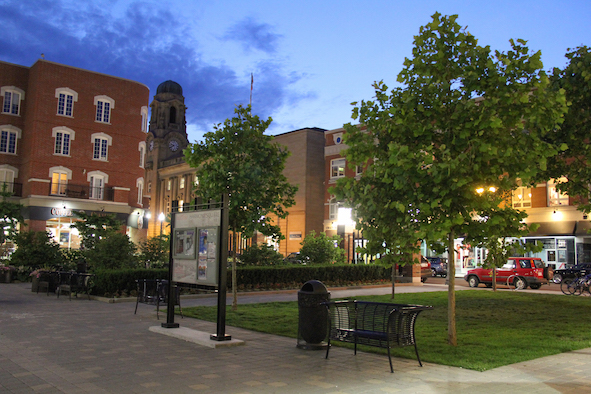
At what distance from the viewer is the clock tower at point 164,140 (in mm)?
90562

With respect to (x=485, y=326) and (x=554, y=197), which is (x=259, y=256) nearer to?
(x=485, y=326)

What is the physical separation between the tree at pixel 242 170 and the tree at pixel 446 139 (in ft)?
19.7

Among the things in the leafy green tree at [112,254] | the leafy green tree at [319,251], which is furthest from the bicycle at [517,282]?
the leafy green tree at [112,254]

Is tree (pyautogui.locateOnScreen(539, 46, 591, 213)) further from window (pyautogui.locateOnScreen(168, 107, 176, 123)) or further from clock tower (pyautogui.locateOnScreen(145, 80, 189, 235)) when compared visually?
window (pyautogui.locateOnScreen(168, 107, 176, 123))

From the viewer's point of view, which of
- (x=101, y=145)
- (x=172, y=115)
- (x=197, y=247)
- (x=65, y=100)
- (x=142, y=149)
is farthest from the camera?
(x=172, y=115)

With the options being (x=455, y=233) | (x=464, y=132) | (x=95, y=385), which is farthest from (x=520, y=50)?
(x=95, y=385)

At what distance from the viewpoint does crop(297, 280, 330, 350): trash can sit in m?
9.27

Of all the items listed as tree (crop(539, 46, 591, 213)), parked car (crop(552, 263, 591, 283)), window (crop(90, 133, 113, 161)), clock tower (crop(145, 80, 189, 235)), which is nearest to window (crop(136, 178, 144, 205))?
window (crop(90, 133, 113, 161))

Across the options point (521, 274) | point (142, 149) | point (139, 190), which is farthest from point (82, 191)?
point (521, 274)

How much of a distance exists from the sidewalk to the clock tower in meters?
81.5

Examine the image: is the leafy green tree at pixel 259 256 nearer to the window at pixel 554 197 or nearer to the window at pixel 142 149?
the window at pixel 142 149

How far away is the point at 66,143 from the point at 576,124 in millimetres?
35997

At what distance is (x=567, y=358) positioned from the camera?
28.0 ft

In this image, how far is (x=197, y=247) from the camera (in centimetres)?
1068
